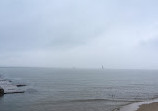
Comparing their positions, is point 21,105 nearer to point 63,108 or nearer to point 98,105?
point 63,108

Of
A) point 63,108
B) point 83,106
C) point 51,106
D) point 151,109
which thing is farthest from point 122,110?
point 51,106

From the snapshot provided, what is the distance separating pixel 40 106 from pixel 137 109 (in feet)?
69.3

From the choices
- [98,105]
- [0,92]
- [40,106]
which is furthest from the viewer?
[0,92]

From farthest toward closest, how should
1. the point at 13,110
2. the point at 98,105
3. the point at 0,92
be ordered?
the point at 0,92 → the point at 98,105 → the point at 13,110

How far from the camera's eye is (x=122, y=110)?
3828 centimetres

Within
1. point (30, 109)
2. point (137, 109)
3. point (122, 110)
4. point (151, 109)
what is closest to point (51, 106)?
point (30, 109)

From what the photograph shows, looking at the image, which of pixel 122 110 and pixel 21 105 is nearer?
pixel 122 110

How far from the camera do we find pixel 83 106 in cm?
4275

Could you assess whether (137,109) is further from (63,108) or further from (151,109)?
(63,108)

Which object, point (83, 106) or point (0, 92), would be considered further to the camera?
point (0, 92)

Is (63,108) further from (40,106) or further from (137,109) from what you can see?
(137,109)

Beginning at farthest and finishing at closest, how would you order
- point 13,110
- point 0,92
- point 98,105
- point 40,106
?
1. point 0,92
2. point 98,105
3. point 40,106
4. point 13,110

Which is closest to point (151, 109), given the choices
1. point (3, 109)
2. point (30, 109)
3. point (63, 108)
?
point (63, 108)

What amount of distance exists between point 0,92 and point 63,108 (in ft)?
86.9
